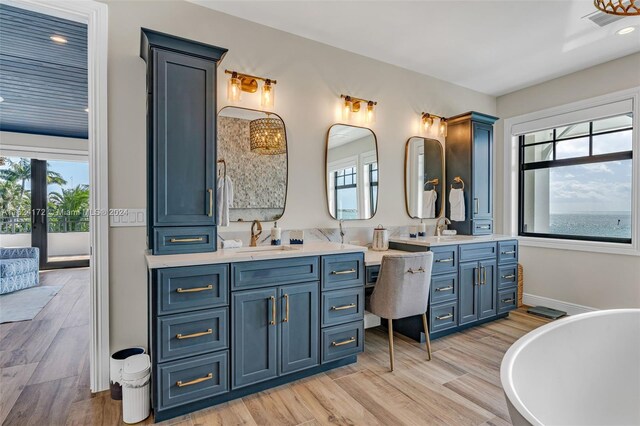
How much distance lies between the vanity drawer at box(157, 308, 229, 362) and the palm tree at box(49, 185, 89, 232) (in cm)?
632

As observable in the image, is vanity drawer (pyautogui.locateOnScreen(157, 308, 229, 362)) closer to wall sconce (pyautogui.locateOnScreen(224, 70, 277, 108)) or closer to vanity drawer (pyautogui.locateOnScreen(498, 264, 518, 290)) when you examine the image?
wall sconce (pyautogui.locateOnScreen(224, 70, 277, 108))

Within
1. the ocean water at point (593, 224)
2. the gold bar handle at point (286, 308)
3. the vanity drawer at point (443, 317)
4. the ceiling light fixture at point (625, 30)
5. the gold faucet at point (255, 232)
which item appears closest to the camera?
the gold bar handle at point (286, 308)

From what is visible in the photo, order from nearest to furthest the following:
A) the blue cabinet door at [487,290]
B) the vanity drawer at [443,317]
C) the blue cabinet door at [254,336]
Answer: the blue cabinet door at [254,336]
the vanity drawer at [443,317]
the blue cabinet door at [487,290]

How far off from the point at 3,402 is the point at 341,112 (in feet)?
10.6

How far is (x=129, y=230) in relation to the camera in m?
2.28

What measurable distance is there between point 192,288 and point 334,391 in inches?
45.0

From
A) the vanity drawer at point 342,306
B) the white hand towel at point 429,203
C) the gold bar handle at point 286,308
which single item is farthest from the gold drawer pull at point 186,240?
the white hand towel at point 429,203

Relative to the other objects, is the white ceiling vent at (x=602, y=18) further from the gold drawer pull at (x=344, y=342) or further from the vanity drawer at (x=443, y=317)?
the gold drawer pull at (x=344, y=342)

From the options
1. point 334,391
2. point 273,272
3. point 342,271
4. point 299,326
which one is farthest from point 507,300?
point 273,272

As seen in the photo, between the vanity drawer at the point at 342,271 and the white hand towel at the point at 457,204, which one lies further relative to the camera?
the white hand towel at the point at 457,204

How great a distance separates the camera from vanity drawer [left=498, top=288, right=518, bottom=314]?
11.6ft

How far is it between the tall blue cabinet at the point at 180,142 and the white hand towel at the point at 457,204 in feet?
9.03

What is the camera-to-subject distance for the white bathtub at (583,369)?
1.53 meters

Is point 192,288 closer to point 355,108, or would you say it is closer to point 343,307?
point 343,307
